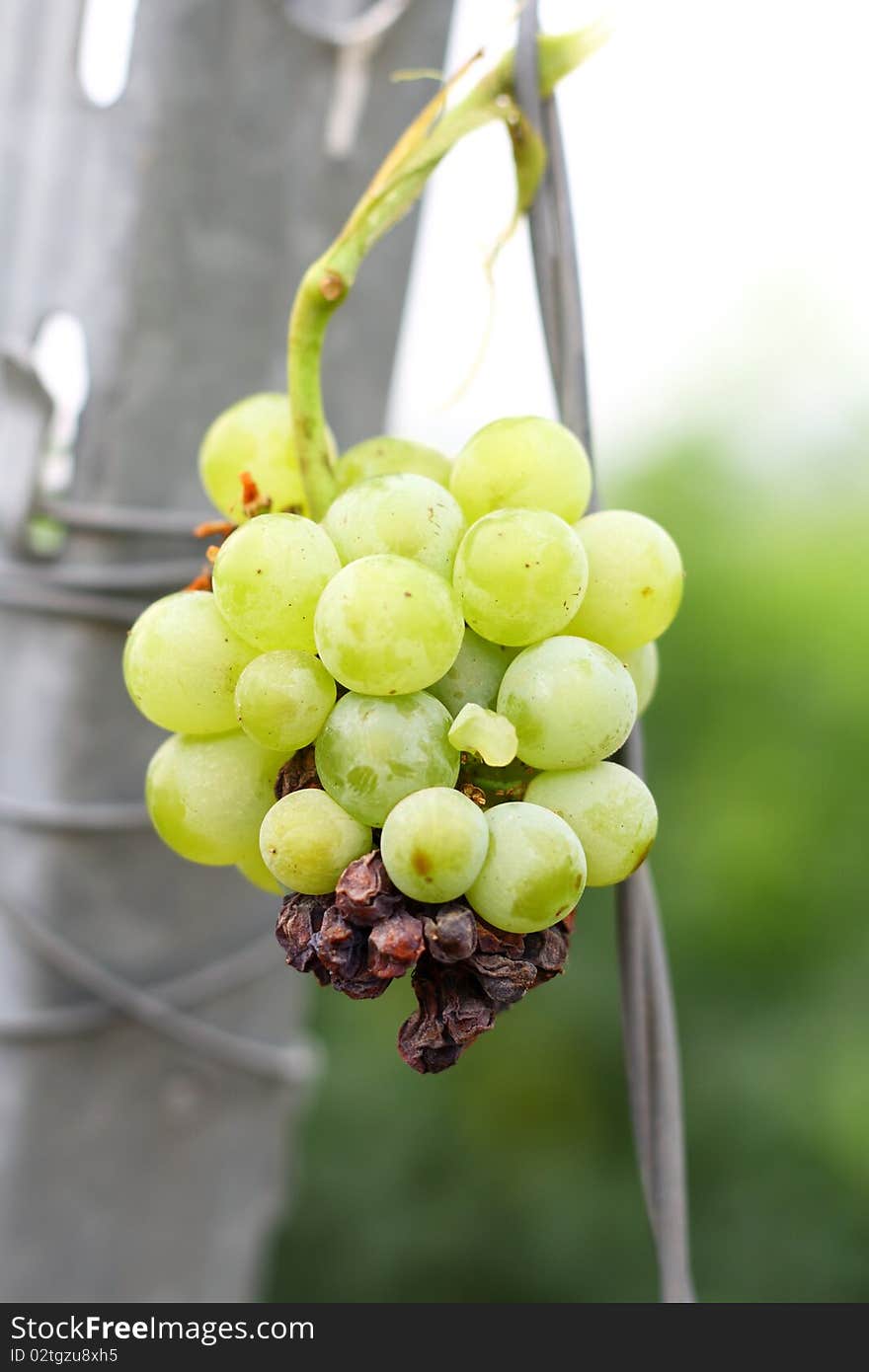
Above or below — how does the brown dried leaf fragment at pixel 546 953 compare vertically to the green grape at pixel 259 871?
below

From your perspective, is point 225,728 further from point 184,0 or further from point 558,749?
point 184,0

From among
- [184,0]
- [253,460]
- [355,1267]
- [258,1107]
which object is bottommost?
[355,1267]

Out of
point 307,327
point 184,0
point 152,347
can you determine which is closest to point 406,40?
point 184,0

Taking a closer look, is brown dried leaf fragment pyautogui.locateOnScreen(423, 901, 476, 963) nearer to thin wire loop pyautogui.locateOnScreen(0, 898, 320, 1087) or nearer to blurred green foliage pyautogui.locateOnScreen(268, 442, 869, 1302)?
thin wire loop pyautogui.locateOnScreen(0, 898, 320, 1087)

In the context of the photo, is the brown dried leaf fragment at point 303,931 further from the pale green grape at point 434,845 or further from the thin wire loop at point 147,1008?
the thin wire loop at point 147,1008

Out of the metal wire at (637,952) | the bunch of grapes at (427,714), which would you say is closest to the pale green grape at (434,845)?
the bunch of grapes at (427,714)

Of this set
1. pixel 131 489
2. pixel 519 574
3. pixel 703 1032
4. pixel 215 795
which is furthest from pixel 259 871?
pixel 703 1032

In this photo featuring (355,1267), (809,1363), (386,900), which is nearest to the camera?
(386,900)
